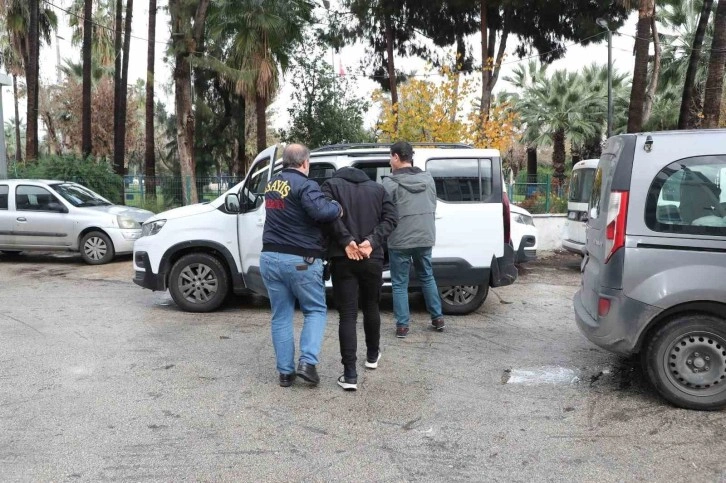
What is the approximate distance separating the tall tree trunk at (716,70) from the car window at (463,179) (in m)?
8.17

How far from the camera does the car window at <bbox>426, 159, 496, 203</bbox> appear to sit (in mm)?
7016

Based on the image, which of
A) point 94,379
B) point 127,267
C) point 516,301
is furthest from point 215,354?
point 127,267

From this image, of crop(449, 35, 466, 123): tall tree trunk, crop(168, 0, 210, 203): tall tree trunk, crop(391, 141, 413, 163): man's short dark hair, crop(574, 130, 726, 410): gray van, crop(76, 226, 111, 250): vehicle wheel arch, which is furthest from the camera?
crop(449, 35, 466, 123): tall tree trunk

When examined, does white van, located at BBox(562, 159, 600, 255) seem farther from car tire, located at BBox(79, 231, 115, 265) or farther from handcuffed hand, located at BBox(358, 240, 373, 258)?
car tire, located at BBox(79, 231, 115, 265)

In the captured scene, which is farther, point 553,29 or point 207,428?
point 553,29

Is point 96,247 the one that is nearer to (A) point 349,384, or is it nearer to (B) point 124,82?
(A) point 349,384

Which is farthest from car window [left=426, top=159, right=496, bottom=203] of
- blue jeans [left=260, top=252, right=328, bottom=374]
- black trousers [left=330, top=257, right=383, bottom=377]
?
blue jeans [left=260, top=252, right=328, bottom=374]

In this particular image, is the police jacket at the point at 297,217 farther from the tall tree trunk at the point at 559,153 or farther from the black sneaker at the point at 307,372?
the tall tree trunk at the point at 559,153

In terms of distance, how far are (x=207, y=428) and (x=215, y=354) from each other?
1726 mm

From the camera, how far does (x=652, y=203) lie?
14.0 feet

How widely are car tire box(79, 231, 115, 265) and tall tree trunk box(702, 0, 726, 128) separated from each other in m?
11.7

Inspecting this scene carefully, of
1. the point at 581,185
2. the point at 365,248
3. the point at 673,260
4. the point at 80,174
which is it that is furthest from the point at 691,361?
the point at 80,174

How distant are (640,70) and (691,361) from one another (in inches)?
478

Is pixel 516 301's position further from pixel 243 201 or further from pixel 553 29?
pixel 553 29
